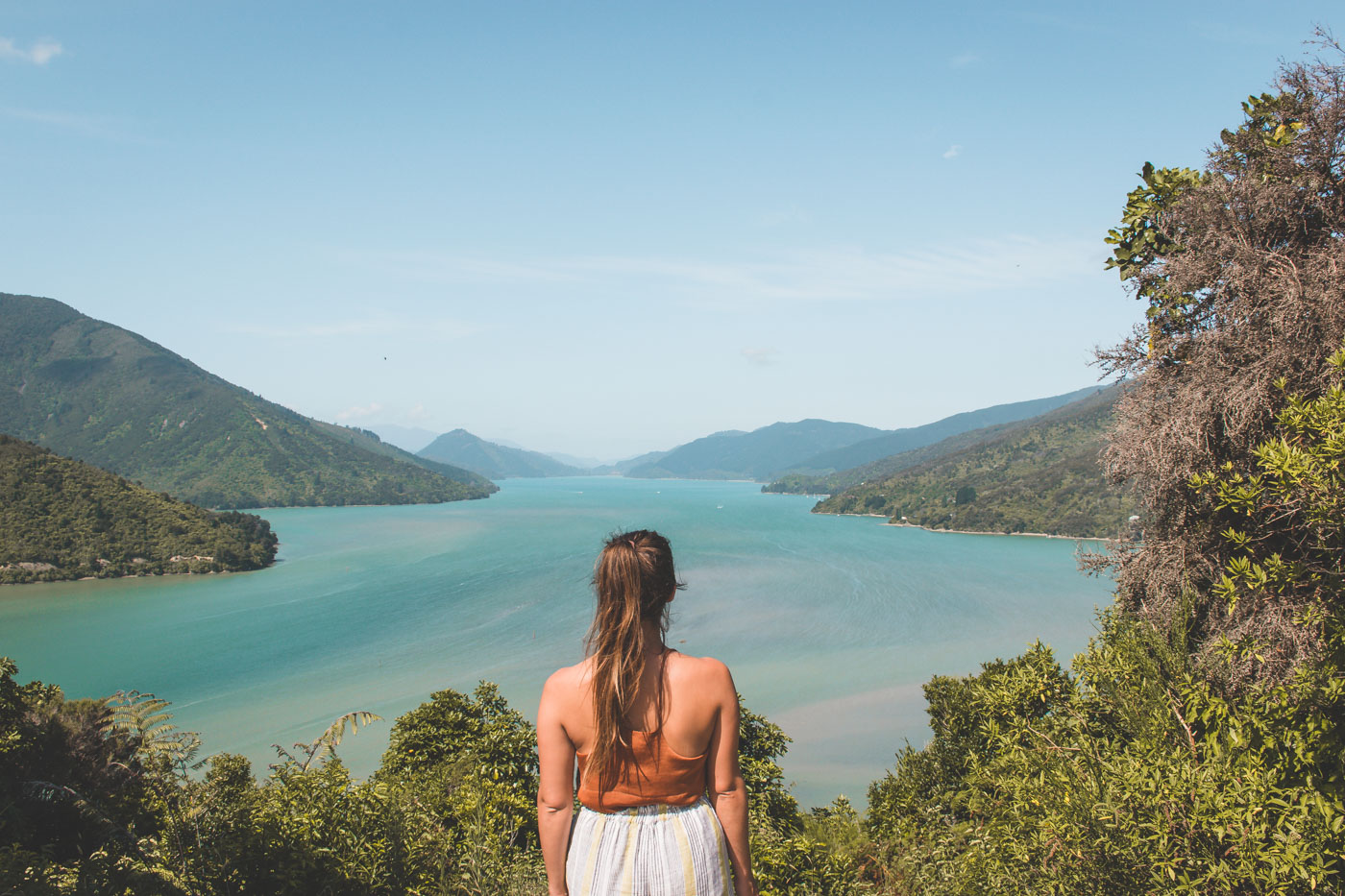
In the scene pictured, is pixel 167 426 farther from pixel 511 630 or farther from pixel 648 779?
pixel 648 779

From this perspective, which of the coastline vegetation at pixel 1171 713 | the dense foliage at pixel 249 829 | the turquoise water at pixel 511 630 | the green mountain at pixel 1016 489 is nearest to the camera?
the coastline vegetation at pixel 1171 713

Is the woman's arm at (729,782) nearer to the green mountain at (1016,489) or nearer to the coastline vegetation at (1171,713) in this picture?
the coastline vegetation at (1171,713)

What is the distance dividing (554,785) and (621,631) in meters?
0.41

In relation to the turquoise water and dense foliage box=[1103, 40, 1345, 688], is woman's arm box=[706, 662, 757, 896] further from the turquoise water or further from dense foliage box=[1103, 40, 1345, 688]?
the turquoise water

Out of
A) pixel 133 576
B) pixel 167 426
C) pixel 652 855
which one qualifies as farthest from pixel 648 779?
pixel 167 426

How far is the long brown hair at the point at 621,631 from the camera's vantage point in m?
1.53

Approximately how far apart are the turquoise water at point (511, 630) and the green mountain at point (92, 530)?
2452 millimetres

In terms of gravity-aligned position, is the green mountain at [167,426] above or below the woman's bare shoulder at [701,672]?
above

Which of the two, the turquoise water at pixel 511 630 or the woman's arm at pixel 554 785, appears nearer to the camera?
the woman's arm at pixel 554 785

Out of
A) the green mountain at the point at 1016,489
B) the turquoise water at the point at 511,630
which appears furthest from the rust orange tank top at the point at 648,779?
the green mountain at the point at 1016,489

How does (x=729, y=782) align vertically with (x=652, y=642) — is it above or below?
below

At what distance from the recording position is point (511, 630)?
129ft

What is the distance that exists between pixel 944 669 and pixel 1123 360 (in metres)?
30.2

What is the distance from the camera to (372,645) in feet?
122
